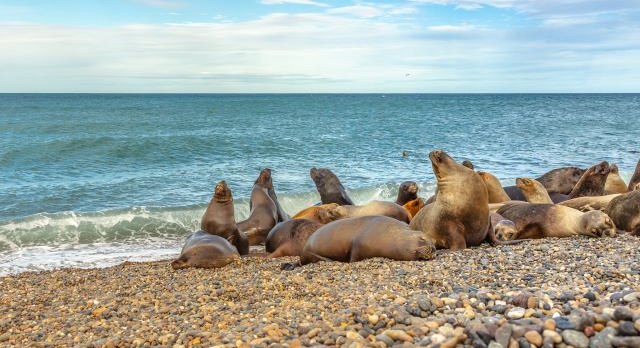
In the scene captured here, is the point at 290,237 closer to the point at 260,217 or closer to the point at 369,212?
the point at 369,212

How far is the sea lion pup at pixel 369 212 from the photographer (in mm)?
11805

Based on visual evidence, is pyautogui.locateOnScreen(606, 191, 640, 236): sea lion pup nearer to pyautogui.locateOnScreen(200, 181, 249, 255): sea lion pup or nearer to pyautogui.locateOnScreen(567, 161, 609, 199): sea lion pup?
pyautogui.locateOnScreen(567, 161, 609, 199): sea lion pup

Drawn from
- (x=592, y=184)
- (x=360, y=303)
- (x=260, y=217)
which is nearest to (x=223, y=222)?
(x=260, y=217)

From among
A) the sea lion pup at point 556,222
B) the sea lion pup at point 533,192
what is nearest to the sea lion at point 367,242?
the sea lion pup at point 556,222

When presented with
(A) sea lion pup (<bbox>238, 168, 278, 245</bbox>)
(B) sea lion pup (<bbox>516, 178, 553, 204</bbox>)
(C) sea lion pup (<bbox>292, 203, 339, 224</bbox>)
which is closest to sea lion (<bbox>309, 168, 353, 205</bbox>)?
(A) sea lion pup (<bbox>238, 168, 278, 245</bbox>)

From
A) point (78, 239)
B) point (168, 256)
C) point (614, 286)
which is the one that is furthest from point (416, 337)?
point (78, 239)

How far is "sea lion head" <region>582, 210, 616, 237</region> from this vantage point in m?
10.1

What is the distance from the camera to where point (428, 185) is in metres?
21.0

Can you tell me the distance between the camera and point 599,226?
10125mm

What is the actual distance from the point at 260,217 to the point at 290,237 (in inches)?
96.3

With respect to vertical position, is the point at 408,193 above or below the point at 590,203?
below

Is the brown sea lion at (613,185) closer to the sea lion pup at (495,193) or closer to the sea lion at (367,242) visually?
the sea lion pup at (495,193)

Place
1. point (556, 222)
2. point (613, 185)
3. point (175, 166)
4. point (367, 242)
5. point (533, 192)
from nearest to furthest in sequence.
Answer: point (367, 242)
point (556, 222)
point (533, 192)
point (613, 185)
point (175, 166)

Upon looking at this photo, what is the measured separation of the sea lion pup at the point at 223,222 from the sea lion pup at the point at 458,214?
3.34m
